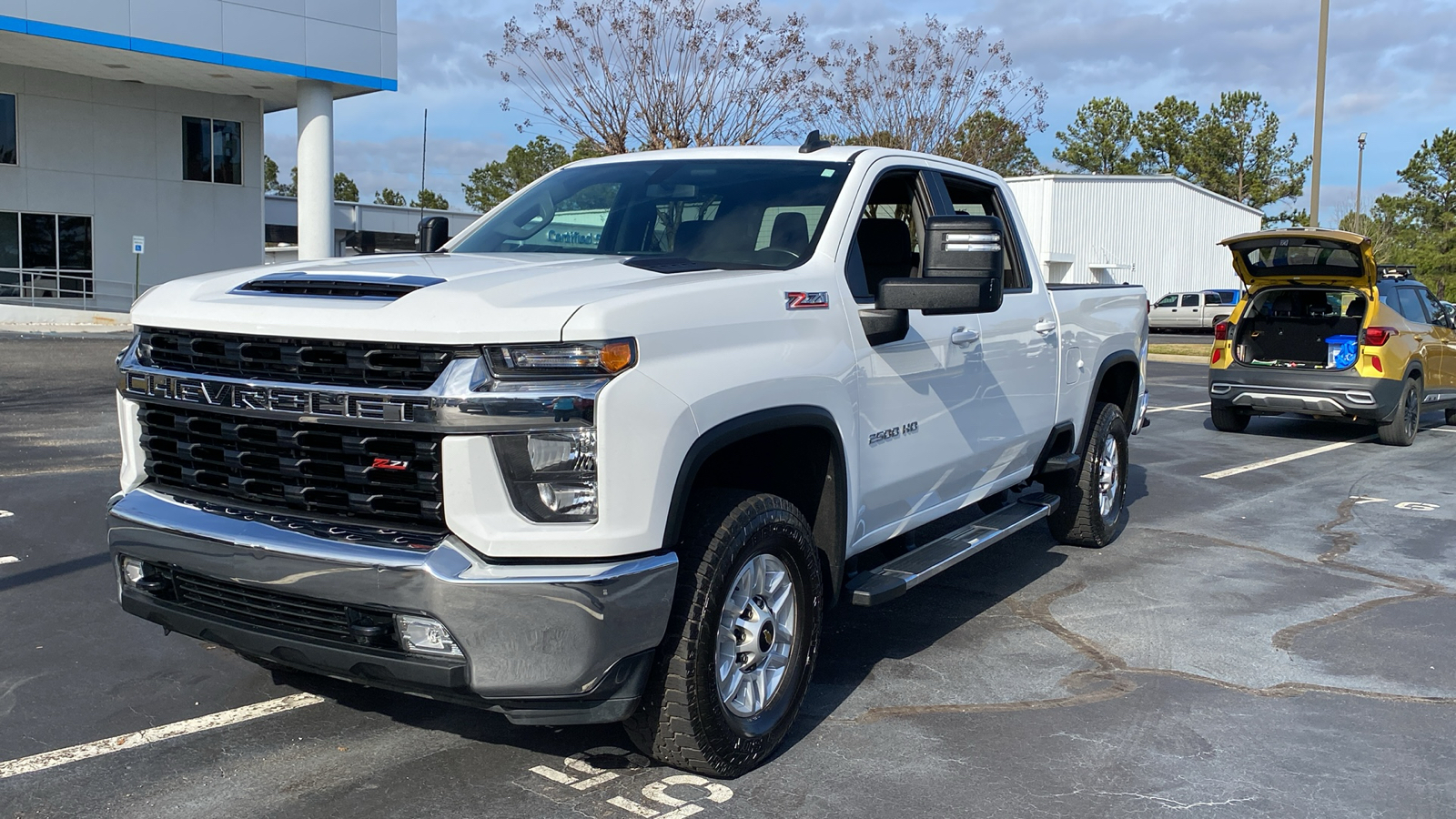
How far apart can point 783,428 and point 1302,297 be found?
1082 cm

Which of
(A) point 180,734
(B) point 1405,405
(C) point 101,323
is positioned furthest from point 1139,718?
(C) point 101,323

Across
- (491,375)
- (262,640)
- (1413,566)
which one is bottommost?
(1413,566)

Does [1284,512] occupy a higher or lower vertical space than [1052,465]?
lower

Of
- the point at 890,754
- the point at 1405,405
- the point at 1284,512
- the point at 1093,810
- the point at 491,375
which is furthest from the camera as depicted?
the point at 1405,405

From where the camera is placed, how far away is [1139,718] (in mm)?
4504

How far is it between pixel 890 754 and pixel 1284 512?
5.93 meters

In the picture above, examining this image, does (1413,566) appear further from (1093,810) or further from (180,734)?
(180,734)

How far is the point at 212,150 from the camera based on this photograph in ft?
117

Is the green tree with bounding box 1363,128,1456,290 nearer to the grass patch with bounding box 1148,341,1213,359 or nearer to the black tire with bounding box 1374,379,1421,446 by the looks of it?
the grass patch with bounding box 1148,341,1213,359

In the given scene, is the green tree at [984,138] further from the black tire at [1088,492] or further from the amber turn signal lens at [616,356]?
the amber turn signal lens at [616,356]

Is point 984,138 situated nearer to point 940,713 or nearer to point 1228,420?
point 1228,420

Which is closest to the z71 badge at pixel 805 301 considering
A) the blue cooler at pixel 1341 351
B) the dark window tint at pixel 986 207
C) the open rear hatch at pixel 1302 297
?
the dark window tint at pixel 986 207

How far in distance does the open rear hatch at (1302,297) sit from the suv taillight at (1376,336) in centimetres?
10

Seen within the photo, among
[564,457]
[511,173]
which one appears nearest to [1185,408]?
[564,457]
